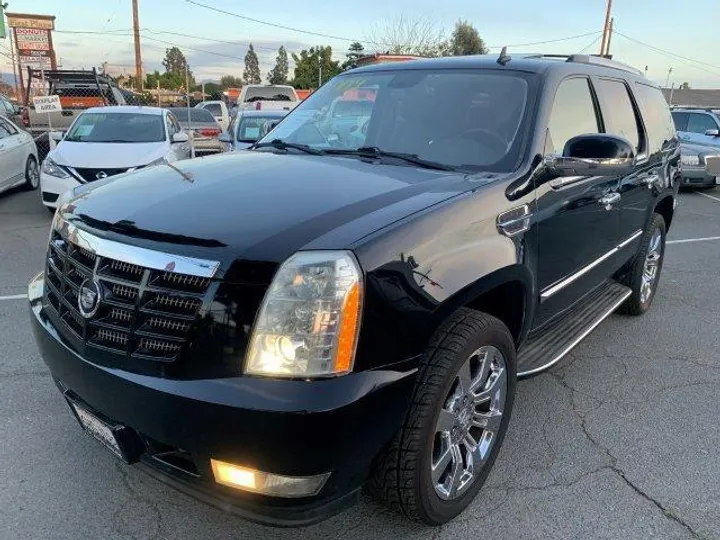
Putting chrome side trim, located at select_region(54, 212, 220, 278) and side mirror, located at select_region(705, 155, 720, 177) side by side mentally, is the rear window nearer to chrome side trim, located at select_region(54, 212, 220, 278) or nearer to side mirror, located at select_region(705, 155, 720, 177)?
side mirror, located at select_region(705, 155, 720, 177)

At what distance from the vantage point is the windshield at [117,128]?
955 centimetres

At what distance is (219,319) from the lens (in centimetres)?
202

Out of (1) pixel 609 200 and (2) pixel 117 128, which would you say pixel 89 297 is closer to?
(1) pixel 609 200

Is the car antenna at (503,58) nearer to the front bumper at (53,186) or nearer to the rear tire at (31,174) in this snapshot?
the front bumper at (53,186)

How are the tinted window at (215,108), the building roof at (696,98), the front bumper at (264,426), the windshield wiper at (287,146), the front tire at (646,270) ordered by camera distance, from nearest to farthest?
1. the front bumper at (264,426)
2. the windshield wiper at (287,146)
3. the front tire at (646,270)
4. the tinted window at (215,108)
5. the building roof at (696,98)

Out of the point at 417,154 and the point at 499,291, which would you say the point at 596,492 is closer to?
the point at 499,291

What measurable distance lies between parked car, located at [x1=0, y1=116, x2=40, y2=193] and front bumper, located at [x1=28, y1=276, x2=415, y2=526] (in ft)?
31.2

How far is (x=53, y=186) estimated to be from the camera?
8.52 metres

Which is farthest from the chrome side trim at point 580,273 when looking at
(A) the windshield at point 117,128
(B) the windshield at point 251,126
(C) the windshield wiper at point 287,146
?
(B) the windshield at point 251,126

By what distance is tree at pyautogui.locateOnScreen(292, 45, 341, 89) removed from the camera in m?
49.5

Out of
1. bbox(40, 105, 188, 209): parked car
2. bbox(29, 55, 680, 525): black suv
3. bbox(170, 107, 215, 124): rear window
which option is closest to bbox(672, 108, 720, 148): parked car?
bbox(40, 105, 188, 209): parked car

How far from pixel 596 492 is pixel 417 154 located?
1.84m

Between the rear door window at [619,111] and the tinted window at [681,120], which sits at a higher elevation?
the rear door window at [619,111]

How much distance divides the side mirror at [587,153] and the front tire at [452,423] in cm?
98
